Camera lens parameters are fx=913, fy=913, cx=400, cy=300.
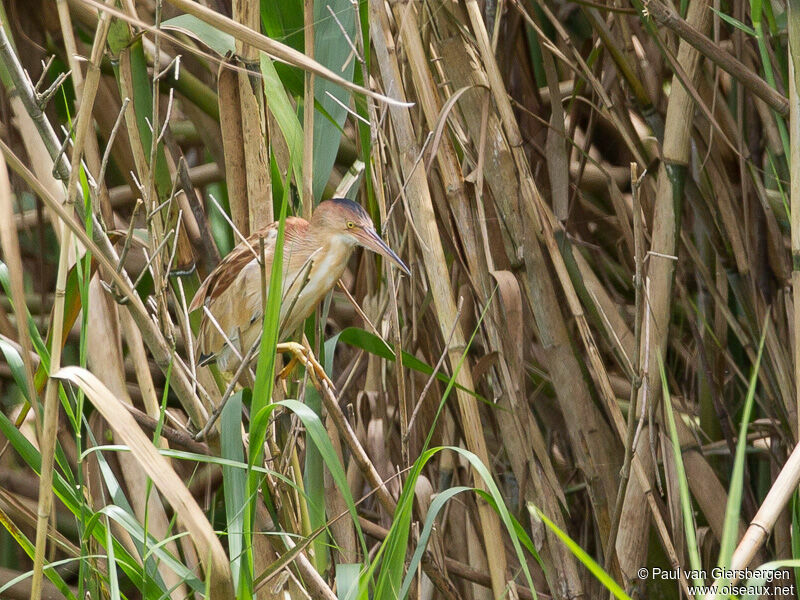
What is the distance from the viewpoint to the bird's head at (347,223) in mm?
1370

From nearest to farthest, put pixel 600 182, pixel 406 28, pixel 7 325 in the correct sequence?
1. pixel 406 28
2. pixel 7 325
3. pixel 600 182

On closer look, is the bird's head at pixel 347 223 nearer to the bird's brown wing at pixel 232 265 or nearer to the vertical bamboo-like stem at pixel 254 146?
the bird's brown wing at pixel 232 265

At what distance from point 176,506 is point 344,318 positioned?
1.48m

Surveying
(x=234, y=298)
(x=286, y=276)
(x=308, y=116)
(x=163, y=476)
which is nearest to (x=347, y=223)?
(x=286, y=276)

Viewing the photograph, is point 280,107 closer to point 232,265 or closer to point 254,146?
point 254,146

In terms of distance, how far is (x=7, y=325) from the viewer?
144cm

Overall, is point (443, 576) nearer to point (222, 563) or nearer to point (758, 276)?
point (222, 563)

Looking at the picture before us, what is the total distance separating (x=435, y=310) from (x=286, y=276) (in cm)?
23

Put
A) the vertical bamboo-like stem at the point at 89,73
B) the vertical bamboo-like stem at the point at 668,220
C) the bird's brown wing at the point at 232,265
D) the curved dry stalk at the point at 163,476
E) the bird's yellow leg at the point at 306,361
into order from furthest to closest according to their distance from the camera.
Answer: the bird's brown wing at the point at 232,265
the vertical bamboo-like stem at the point at 668,220
the bird's yellow leg at the point at 306,361
the vertical bamboo-like stem at the point at 89,73
the curved dry stalk at the point at 163,476

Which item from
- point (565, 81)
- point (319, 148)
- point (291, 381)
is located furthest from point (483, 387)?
point (565, 81)

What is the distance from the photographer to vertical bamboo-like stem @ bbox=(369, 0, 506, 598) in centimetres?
114

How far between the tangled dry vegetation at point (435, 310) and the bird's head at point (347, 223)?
1.8 inches

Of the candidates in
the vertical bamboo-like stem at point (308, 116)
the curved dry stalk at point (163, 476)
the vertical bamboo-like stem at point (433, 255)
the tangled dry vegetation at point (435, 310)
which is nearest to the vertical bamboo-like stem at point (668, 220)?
the tangled dry vegetation at point (435, 310)

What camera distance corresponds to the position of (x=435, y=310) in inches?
53.9
